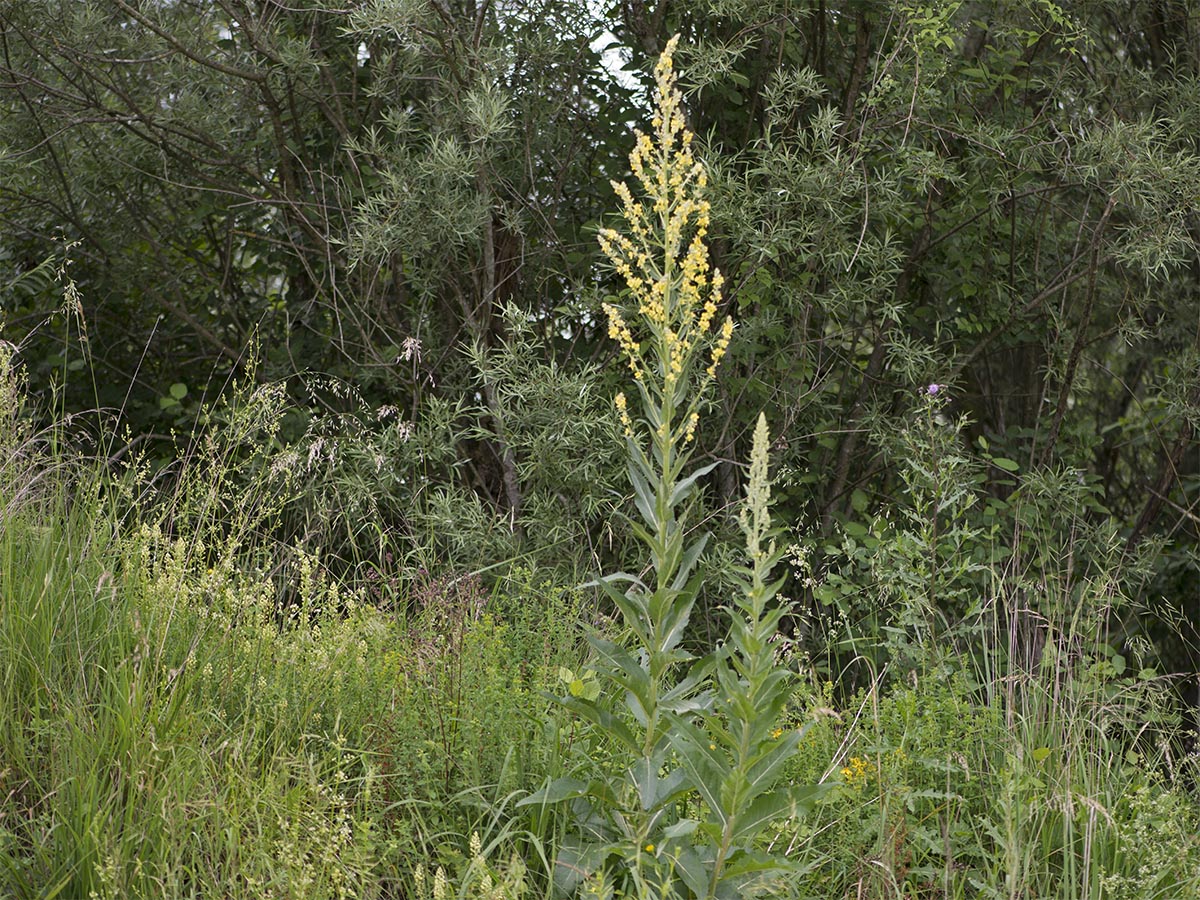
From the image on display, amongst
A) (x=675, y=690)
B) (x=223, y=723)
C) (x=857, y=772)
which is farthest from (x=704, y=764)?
(x=223, y=723)

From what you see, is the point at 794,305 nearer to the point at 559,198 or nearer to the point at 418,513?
the point at 559,198

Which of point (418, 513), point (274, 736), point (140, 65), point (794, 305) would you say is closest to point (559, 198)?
point (794, 305)

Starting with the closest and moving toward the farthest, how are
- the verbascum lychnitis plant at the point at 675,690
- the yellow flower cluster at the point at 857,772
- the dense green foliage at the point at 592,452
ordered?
the verbascum lychnitis plant at the point at 675,690
the dense green foliage at the point at 592,452
the yellow flower cluster at the point at 857,772

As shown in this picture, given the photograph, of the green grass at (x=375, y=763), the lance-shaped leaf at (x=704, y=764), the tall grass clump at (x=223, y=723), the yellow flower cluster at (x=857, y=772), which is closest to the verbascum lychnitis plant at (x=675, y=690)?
the lance-shaped leaf at (x=704, y=764)

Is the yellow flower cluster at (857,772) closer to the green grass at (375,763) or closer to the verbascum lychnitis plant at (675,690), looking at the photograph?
the green grass at (375,763)

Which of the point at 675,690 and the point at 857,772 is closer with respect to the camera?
the point at 675,690

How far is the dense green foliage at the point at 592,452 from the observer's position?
2.49 metres

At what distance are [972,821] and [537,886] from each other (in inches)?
42.4

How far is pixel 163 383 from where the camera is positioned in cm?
611

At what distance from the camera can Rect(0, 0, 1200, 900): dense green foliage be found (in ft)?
8.16

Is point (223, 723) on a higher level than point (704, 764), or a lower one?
lower

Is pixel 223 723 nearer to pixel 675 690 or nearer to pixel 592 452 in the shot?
pixel 675 690

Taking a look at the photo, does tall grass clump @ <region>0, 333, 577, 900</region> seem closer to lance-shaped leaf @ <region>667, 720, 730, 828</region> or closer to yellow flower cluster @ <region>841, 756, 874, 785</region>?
lance-shaped leaf @ <region>667, 720, 730, 828</region>

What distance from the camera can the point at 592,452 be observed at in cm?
450
